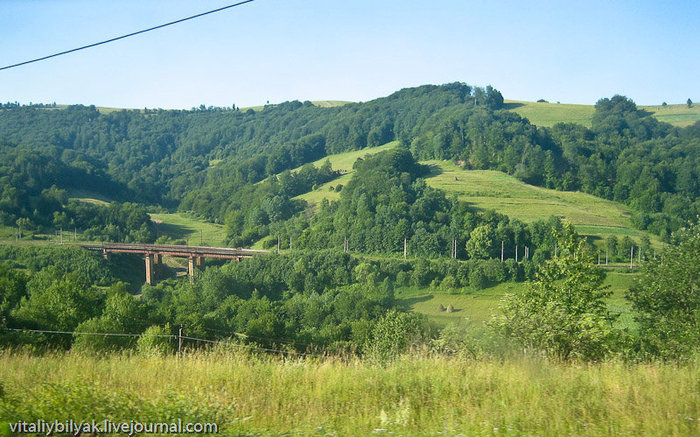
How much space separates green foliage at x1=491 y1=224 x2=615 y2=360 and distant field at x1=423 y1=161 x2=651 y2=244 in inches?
1644

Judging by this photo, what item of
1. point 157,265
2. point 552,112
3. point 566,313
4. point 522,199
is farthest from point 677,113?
point 566,313

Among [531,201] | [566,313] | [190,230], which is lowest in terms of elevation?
[190,230]

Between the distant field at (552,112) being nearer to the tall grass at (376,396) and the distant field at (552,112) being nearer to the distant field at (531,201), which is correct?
the distant field at (531,201)

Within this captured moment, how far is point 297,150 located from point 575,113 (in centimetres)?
6059

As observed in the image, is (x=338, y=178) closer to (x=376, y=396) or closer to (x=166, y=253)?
(x=166, y=253)

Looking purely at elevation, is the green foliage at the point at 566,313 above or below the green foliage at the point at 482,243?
above

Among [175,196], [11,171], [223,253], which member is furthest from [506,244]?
[175,196]

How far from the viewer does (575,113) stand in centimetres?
11338

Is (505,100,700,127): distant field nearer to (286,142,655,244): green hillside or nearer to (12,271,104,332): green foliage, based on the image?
(286,142,655,244): green hillside

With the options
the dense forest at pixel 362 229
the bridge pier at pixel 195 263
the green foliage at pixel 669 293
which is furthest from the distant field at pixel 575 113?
the green foliage at pixel 669 293

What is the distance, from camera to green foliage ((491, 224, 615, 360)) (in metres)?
8.46

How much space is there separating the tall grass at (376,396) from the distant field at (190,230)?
69358 millimetres

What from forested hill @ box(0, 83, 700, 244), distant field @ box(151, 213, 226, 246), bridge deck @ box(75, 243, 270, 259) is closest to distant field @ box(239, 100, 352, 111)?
forested hill @ box(0, 83, 700, 244)

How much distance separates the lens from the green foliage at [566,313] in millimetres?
8461
